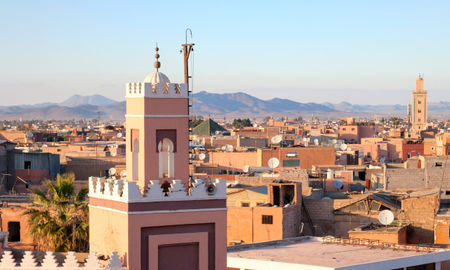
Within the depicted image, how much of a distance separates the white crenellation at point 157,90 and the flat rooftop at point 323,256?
22.5ft

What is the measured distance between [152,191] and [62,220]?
6.96 meters

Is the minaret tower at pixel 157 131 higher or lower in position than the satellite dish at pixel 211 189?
higher

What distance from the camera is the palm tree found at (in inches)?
688

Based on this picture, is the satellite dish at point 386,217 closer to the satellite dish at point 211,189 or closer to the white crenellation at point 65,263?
the satellite dish at point 211,189

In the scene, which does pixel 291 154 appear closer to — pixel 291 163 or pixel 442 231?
pixel 291 163

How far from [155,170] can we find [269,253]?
872 centimetres

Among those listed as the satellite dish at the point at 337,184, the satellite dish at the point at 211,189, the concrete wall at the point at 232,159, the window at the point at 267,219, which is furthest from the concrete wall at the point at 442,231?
the concrete wall at the point at 232,159

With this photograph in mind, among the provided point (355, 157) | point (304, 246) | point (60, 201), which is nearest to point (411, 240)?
point (304, 246)

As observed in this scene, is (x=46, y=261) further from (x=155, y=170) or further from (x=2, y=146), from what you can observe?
(x=2, y=146)

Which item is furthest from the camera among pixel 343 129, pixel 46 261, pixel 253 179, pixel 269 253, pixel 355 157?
pixel 343 129

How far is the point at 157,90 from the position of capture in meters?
11.7

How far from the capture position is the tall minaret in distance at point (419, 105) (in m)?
119

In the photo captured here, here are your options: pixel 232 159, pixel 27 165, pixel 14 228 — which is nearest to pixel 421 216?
pixel 14 228

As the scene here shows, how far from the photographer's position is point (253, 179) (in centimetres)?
3000
